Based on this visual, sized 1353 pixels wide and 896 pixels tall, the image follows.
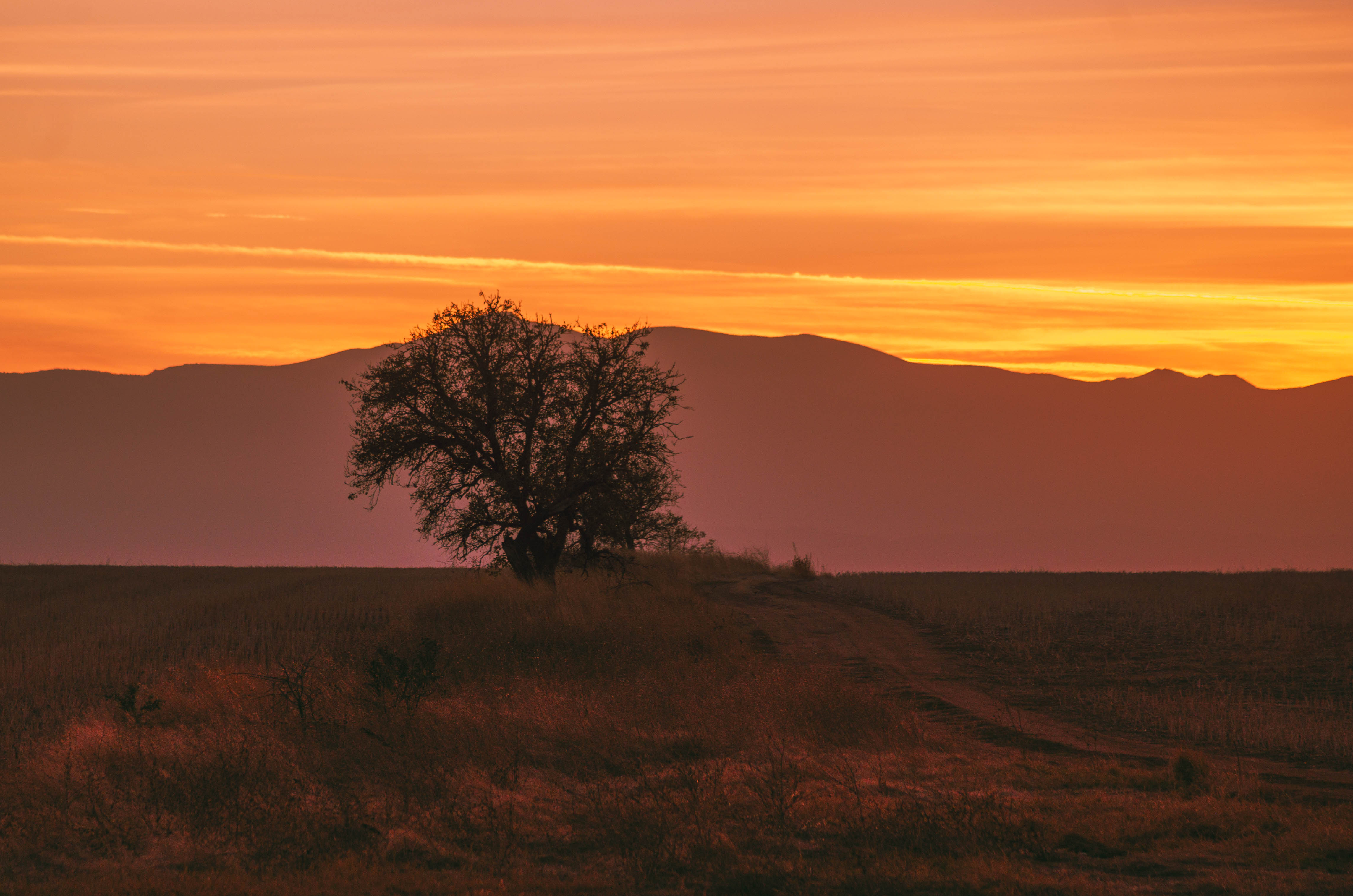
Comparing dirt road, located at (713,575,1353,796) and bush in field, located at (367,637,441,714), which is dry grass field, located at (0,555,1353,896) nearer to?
bush in field, located at (367,637,441,714)

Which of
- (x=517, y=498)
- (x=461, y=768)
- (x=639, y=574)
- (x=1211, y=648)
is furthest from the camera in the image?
(x=639, y=574)

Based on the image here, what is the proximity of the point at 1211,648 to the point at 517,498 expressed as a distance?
18.6m

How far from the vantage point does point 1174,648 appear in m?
26.1

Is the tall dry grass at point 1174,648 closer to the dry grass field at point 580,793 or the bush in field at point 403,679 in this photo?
the dry grass field at point 580,793

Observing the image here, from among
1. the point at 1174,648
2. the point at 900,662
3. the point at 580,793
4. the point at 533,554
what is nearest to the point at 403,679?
the point at 580,793

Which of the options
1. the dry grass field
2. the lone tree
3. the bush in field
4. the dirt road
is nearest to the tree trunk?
the lone tree

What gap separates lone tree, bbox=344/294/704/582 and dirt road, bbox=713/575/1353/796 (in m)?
5.48

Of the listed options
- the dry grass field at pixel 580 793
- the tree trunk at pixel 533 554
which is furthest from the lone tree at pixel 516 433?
the dry grass field at pixel 580 793

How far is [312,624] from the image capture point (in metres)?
33.3

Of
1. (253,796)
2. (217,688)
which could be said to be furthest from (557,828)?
(217,688)

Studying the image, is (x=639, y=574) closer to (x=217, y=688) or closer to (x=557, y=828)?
(x=217, y=688)

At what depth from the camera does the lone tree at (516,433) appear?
33.1 metres

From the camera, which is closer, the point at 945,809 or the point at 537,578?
the point at 945,809

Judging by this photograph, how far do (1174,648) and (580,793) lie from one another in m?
17.5
